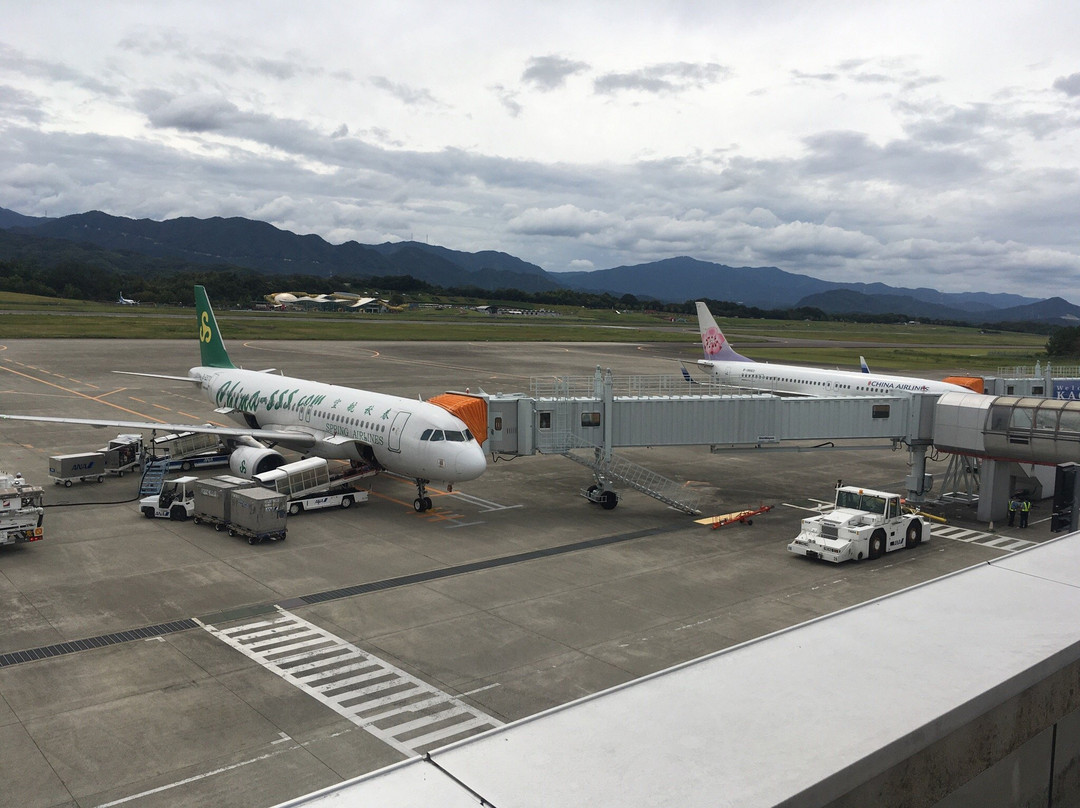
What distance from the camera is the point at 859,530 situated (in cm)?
2967

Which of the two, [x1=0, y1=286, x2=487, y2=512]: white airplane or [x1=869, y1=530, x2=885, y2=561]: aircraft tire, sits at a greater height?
[x1=0, y1=286, x2=487, y2=512]: white airplane

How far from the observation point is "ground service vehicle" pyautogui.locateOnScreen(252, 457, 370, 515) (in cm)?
3444

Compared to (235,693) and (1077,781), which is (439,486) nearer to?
(235,693)

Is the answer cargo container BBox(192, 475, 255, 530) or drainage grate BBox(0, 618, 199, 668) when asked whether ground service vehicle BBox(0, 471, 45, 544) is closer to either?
cargo container BBox(192, 475, 255, 530)

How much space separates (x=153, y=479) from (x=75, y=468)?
15.6 feet

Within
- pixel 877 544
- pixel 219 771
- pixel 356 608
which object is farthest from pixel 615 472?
pixel 219 771

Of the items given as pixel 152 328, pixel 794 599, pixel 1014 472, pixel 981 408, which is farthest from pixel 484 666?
pixel 152 328

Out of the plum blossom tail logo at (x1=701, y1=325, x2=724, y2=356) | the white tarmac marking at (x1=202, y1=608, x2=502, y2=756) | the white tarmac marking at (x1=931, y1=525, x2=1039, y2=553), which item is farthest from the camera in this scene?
the plum blossom tail logo at (x1=701, y1=325, x2=724, y2=356)

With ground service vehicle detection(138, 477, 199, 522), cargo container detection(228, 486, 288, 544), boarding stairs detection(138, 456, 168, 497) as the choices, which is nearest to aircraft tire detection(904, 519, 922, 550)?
cargo container detection(228, 486, 288, 544)

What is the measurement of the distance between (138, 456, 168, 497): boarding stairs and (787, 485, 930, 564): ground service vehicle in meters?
27.3

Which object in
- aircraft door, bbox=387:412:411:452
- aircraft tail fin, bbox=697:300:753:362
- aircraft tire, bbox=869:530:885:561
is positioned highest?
aircraft tail fin, bbox=697:300:753:362

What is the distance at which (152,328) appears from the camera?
135m

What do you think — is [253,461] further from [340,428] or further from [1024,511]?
[1024,511]

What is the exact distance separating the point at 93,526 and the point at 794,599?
2618 centimetres
